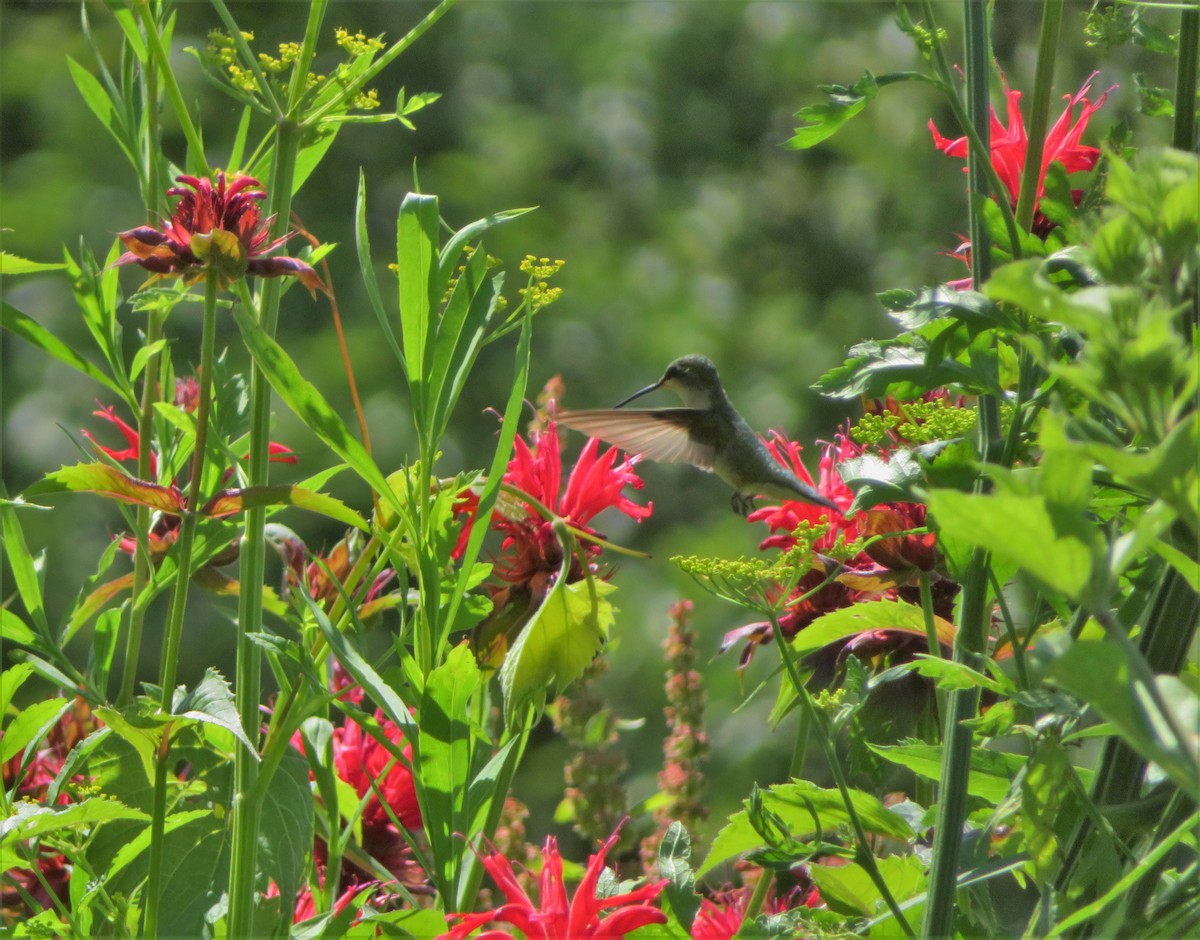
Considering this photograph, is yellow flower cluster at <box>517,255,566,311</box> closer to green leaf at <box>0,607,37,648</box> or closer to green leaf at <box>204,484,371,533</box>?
green leaf at <box>204,484,371,533</box>

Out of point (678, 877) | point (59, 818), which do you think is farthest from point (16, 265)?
point (678, 877)

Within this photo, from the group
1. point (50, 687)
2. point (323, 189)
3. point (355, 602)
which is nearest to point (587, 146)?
point (323, 189)

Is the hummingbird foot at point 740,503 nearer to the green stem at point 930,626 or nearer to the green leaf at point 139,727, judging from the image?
the green stem at point 930,626

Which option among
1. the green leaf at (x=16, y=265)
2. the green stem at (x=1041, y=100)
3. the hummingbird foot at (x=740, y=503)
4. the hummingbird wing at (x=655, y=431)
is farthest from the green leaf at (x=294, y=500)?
the hummingbird foot at (x=740, y=503)

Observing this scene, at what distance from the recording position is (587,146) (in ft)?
9.51

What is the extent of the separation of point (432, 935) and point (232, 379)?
252 mm

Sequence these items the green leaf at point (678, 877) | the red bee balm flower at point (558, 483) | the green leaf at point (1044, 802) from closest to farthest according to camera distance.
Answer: the green leaf at point (1044, 802), the green leaf at point (678, 877), the red bee balm flower at point (558, 483)

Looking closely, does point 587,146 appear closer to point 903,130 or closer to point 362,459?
point 903,130

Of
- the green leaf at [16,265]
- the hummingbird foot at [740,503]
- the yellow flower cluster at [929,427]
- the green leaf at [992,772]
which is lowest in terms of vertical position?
the hummingbird foot at [740,503]

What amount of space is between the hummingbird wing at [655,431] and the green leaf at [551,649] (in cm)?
34

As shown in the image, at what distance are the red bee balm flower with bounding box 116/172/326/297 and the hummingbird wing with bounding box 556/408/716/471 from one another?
0.37 metres

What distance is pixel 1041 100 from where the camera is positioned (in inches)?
15.7

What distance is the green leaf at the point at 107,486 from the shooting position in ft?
1.43

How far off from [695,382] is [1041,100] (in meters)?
0.65
